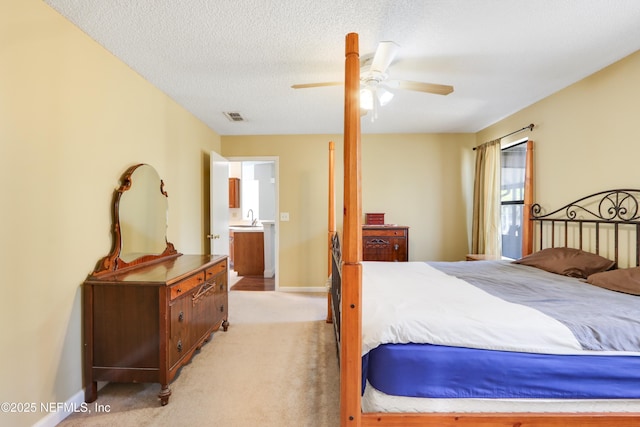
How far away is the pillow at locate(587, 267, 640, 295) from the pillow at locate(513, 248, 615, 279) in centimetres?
26

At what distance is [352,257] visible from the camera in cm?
124

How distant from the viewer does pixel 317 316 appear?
3525 millimetres

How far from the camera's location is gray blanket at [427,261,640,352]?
4.45 ft

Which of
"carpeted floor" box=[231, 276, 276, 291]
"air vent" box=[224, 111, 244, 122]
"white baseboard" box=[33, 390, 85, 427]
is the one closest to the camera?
"white baseboard" box=[33, 390, 85, 427]

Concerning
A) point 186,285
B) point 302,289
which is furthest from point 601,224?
point 302,289

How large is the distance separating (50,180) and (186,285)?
3.44ft

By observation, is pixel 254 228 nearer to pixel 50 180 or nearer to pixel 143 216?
pixel 143 216

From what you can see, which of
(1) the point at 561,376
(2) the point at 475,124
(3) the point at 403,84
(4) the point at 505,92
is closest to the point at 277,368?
(1) the point at 561,376

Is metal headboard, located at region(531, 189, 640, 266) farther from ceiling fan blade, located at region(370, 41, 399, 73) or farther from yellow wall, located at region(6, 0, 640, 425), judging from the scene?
ceiling fan blade, located at region(370, 41, 399, 73)

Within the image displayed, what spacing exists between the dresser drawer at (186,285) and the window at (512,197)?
3.70 metres

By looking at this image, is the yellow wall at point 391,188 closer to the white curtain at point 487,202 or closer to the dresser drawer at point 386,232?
the white curtain at point 487,202

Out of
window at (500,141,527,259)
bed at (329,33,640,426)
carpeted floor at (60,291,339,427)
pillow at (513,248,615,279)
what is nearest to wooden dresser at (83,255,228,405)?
carpeted floor at (60,291,339,427)

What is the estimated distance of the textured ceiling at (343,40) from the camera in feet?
5.68

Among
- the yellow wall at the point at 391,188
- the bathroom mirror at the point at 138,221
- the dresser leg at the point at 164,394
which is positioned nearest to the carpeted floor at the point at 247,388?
the dresser leg at the point at 164,394
